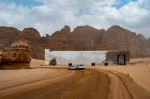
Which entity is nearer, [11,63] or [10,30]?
[11,63]

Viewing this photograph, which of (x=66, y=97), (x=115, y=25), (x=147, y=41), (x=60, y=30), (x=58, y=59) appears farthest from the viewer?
(x=147, y=41)

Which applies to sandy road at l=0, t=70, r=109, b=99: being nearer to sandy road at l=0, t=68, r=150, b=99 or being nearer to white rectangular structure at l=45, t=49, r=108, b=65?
sandy road at l=0, t=68, r=150, b=99

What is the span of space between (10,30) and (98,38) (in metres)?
80.0

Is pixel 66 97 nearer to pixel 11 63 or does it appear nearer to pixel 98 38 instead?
pixel 11 63

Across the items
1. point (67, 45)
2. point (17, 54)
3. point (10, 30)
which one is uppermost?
point (10, 30)

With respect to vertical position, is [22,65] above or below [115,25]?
below

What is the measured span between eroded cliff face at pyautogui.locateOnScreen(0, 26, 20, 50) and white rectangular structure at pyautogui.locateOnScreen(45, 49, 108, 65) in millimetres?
80601

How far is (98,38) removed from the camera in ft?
537

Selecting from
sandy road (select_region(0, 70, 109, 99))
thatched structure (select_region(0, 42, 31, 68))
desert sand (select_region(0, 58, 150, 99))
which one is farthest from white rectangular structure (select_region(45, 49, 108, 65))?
sandy road (select_region(0, 70, 109, 99))

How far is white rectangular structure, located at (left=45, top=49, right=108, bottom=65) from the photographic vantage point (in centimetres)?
7869

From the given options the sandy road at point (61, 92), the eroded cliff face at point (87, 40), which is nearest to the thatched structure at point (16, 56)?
the sandy road at point (61, 92)

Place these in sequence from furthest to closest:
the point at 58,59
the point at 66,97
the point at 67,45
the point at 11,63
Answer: the point at 67,45, the point at 58,59, the point at 11,63, the point at 66,97

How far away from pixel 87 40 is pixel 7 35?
230ft

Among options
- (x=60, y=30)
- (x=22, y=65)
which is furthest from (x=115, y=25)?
(x=22, y=65)
